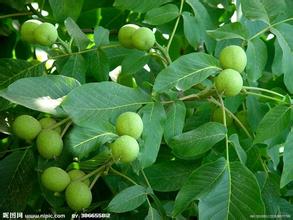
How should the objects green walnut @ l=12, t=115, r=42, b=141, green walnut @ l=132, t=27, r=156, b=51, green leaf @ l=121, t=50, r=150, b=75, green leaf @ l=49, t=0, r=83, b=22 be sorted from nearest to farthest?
1. green walnut @ l=12, t=115, r=42, b=141
2. green walnut @ l=132, t=27, r=156, b=51
3. green leaf @ l=121, t=50, r=150, b=75
4. green leaf @ l=49, t=0, r=83, b=22

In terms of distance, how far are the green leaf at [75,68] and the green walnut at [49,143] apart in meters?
0.27

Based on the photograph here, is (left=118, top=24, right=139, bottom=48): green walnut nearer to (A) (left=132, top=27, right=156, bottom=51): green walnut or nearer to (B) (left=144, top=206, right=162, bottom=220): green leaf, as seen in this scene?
(A) (left=132, top=27, right=156, bottom=51): green walnut

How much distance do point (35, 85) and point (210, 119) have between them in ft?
1.57

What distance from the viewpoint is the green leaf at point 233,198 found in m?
1.17

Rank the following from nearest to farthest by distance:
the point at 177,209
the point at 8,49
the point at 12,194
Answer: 1. the point at 177,209
2. the point at 12,194
3. the point at 8,49

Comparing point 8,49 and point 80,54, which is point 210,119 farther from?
point 8,49

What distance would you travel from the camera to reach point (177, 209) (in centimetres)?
118

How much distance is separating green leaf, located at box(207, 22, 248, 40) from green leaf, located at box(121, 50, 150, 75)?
18 centimetres

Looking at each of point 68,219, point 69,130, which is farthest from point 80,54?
point 68,219

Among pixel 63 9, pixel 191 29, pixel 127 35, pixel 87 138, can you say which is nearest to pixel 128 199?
pixel 87 138

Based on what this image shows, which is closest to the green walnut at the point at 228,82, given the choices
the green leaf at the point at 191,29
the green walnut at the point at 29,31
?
the green leaf at the point at 191,29

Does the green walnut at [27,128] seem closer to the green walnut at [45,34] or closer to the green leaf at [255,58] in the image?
the green walnut at [45,34]

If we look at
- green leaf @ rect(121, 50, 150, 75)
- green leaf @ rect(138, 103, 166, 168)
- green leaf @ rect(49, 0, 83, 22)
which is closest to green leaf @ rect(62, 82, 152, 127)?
green leaf @ rect(138, 103, 166, 168)

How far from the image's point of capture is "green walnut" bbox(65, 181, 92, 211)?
1201mm
